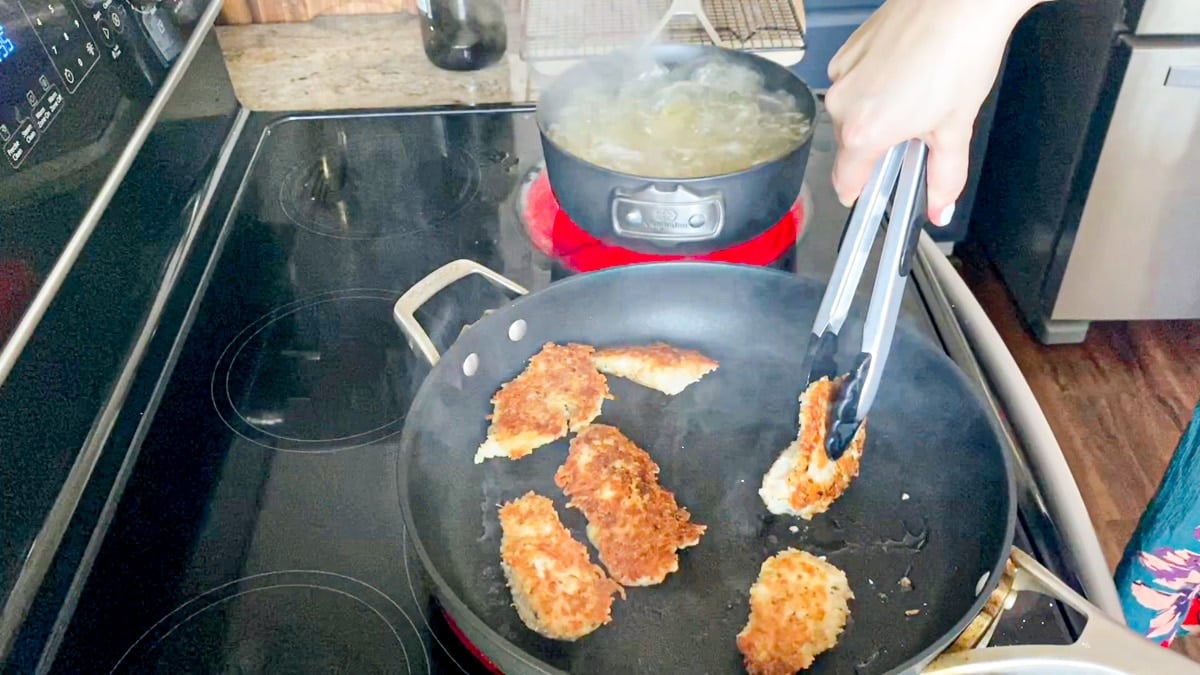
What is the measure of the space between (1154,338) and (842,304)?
1.60 m

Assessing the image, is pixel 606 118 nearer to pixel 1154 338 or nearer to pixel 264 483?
pixel 264 483

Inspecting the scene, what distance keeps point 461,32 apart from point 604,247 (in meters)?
0.45

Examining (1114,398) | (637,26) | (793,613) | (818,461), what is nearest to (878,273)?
(818,461)

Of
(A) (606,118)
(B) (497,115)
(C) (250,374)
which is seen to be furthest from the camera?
(B) (497,115)

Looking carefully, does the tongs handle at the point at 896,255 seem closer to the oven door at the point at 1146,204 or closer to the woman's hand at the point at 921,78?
the woman's hand at the point at 921,78

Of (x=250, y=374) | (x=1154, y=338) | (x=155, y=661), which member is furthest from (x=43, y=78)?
(x=1154, y=338)

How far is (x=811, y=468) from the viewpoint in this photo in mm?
725

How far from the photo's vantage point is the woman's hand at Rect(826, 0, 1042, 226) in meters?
0.57

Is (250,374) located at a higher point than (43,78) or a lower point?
lower

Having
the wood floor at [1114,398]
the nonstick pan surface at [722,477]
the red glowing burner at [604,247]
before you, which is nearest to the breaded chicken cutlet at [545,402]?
the nonstick pan surface at [722,477]

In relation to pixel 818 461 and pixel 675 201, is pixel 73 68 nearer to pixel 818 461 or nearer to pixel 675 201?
pixel 675 201

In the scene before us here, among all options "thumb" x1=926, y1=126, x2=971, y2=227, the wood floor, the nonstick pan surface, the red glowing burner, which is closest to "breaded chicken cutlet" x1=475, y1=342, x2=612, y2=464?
the nonstick pan surface

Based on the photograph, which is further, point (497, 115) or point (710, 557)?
point (497, 115)

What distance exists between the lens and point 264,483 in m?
0.75
